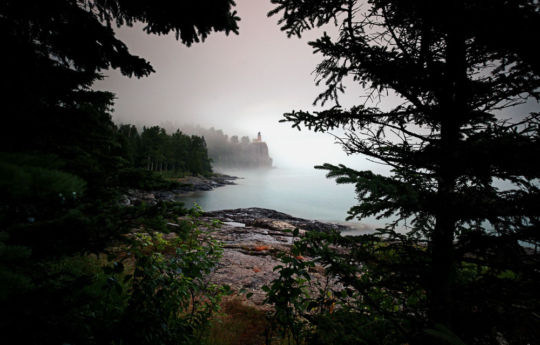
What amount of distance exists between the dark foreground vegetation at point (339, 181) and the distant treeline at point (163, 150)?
43547 millimetres

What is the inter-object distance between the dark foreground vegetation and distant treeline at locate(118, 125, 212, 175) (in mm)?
43547

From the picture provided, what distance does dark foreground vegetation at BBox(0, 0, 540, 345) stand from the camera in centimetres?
99

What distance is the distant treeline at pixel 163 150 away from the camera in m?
46.2

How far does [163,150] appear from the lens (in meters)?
51.7

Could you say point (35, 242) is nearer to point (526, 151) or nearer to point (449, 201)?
point (449, 201)

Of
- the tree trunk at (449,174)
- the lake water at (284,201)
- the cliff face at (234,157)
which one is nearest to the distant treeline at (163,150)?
the lake water at (284,201)

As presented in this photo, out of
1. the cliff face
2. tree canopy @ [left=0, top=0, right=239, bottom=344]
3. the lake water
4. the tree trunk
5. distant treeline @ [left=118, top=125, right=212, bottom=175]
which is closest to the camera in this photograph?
tree canopy @ [left=0, top=0, right=239, bottom=344]

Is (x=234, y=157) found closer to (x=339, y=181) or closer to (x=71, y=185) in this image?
(x=339, y=181)

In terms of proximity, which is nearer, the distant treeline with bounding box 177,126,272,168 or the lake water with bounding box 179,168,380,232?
the lake water with bounding box 179,168,380,232

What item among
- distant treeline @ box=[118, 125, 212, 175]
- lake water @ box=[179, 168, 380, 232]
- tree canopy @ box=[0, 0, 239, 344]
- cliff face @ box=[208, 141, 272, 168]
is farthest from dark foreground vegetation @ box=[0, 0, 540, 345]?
cliff face @ box=[208, 141, 272, 168]

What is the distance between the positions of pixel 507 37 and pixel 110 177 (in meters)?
3.41

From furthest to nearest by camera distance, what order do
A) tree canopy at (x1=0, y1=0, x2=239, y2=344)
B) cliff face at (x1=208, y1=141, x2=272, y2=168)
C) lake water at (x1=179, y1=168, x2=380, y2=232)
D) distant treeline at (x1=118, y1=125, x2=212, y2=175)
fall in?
1. cliff face at (x1=208, y1=141, x2=272, y2=168)
2. distant treeline at (x1=118, y1=125, x2=212, y2=175)
3. lake water at (x1=179, y1=168, x2=380, y2=232)
4. tree canopy at (x1=0, y1=0, x2=239, y2=344)

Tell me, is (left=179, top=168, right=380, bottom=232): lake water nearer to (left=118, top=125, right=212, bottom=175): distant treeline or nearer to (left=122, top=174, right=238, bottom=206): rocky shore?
(left=122, top=174, right=238, bottom=206): rocky shore

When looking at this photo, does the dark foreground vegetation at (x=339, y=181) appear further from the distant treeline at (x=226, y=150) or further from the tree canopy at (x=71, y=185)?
the distant treeline at (x=226, y=150)
